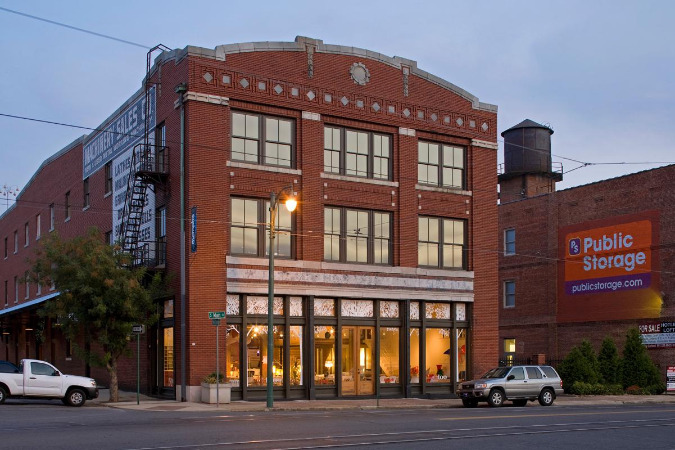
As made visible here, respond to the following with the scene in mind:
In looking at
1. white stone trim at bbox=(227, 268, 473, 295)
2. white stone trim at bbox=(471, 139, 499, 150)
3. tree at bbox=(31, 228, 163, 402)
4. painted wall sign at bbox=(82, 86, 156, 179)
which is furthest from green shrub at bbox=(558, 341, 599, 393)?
painted wall sign at bbox=(82, 86, 156, 179)

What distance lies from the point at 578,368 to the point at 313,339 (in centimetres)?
1536

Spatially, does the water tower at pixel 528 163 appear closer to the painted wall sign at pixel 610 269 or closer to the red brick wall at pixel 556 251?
the red brick wall at pixel 556 251

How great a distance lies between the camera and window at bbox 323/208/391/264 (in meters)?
34.6

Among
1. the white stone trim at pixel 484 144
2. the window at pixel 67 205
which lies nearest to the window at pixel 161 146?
the window at pixel 67 205

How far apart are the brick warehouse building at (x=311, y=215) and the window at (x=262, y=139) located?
0.20 feet

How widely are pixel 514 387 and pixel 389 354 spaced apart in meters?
5.83

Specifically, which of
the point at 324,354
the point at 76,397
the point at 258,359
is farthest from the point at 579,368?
the point at 76,397

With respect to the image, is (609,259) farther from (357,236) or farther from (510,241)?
(357,236)

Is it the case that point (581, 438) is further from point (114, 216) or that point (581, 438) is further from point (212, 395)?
point (114, 216)

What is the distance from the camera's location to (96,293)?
2991 centimetres

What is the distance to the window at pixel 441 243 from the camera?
121 ft

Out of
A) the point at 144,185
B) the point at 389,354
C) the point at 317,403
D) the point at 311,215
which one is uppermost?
the point at 144,185

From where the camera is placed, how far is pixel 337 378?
3406 cm

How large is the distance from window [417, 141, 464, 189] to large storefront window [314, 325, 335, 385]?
25.5 feet
